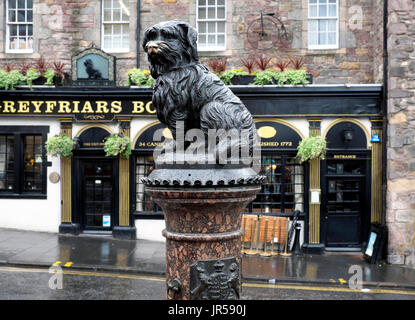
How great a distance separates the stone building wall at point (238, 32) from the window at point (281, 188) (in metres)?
2.93

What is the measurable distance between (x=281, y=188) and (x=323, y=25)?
5.41 metres

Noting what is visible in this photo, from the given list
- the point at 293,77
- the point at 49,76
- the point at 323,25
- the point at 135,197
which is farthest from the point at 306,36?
the point at 49,76

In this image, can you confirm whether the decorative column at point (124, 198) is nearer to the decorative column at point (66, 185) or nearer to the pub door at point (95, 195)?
the pub door at point (95, 195)

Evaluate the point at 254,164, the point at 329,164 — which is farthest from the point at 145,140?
the point at 254,164

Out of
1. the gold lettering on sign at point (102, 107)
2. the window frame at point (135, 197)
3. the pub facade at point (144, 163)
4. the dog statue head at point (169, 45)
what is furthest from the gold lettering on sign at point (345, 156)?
the dog statue head at point (169, 45)

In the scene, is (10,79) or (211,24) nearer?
(10,79)

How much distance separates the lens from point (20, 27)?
526 inches

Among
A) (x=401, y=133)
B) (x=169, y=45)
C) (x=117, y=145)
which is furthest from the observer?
(x=117, y=145)

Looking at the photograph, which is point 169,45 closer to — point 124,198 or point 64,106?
point 124,198

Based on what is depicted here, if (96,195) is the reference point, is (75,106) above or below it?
above

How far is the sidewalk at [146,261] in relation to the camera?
8.98 metres

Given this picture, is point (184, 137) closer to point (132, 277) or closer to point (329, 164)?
point (132, 277)

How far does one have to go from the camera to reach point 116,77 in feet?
42.5

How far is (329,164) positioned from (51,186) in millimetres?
8596
